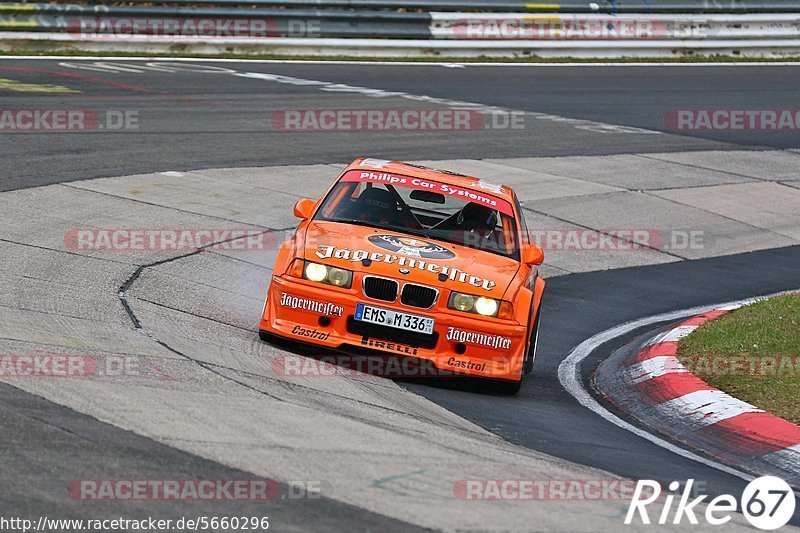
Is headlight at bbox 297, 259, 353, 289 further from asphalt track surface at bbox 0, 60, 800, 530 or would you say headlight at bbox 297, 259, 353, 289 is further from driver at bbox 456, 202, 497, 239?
driver at bbox 456, 202, 497, 239

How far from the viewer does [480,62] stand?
83.9 ft

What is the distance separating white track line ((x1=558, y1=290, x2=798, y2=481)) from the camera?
23.4 ft

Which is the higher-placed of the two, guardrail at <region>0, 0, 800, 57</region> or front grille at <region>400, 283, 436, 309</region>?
guardrail at <region>0, 0, 800, 57</region>

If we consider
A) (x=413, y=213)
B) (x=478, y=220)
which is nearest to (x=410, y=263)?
(x=478, y=220)

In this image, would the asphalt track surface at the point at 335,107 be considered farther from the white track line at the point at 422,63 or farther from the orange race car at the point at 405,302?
the orange race car at the point at 405,302

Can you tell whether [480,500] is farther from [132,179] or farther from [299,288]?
[132,179]

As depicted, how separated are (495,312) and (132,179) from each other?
6.86 meters

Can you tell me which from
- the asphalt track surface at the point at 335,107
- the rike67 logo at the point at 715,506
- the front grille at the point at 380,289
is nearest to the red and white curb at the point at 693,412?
the rike67 logo at the point at 715,506

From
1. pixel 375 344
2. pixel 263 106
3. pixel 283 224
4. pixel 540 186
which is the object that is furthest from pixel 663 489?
pixel 263 106

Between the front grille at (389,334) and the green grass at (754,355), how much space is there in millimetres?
2084

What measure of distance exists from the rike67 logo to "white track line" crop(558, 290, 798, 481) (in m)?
0.52

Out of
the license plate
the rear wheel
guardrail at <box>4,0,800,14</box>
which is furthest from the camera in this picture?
guardrail at <box>4,0,800,14</box>

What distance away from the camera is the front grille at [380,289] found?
8102mm

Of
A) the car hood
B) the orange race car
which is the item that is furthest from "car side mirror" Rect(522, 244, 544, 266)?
the orange race car
